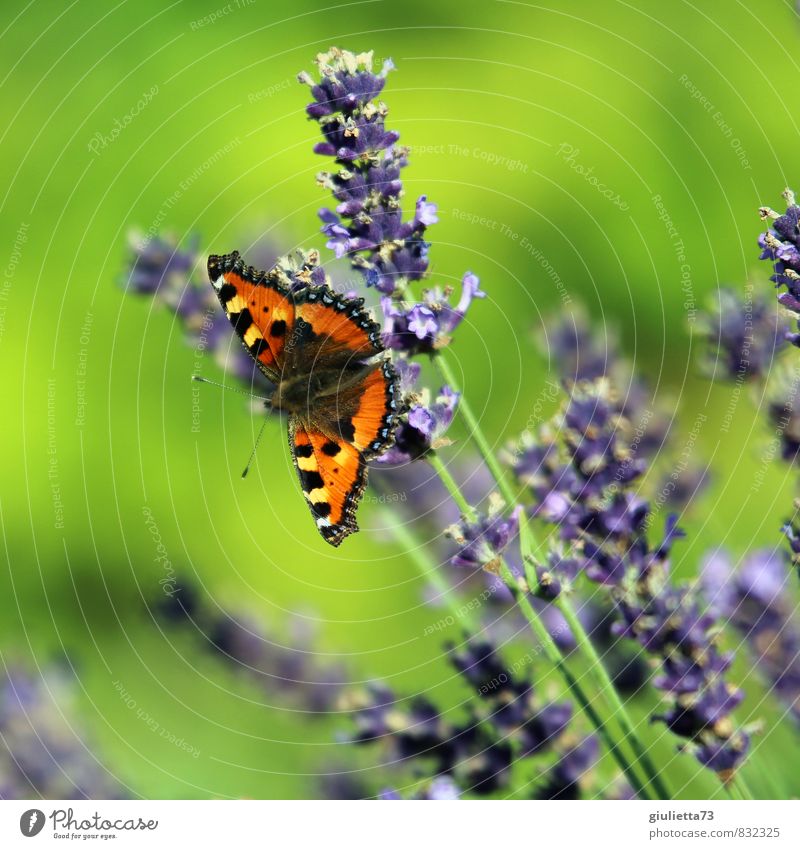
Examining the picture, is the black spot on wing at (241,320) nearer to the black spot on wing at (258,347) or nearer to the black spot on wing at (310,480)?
the black spot on wing at (258,347)

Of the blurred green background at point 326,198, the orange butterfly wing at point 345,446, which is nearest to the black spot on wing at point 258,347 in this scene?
the orange butterfly wing at point 345,446

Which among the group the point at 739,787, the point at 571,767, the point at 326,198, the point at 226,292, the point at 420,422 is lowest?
the point at 739,787

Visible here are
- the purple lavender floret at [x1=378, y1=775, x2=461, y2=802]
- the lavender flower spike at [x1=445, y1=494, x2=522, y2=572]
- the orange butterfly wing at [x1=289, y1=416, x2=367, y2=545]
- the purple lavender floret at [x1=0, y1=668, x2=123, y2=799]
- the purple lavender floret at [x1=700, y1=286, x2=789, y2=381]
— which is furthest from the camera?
the purple lavender floret at [x1=0, y1=668, x2=123, y2=799]

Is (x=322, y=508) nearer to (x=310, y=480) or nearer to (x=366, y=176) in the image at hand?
(x=310, y=480)

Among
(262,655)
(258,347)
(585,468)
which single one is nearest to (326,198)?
(258,347)

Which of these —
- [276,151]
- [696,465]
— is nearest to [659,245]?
[276,151]

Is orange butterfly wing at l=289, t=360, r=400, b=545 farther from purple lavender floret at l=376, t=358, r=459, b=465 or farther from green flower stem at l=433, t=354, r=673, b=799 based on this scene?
green flower stem at l=433, t=354, r=673, b=799

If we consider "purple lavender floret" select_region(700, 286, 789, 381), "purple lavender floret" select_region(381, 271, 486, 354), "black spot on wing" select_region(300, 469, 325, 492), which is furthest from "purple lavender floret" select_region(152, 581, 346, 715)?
"purple lavender floret" select_region(700, 286, 789, 381)

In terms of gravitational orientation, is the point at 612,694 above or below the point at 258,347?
below

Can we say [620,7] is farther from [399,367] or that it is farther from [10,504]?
[10,504]
